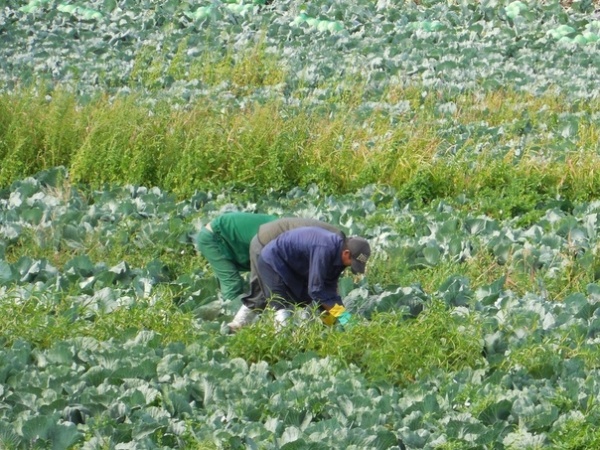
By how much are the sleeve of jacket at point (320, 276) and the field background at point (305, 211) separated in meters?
0.22

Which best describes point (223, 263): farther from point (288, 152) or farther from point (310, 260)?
point (288, 152)

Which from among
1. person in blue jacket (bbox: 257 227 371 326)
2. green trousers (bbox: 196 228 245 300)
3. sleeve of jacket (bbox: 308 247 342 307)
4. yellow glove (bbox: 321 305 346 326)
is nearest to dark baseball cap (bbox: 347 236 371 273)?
person in blue jacket (bbox: 257 227 371 326)

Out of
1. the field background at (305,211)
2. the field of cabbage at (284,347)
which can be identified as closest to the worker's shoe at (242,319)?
the field of cabbage at (284,347)

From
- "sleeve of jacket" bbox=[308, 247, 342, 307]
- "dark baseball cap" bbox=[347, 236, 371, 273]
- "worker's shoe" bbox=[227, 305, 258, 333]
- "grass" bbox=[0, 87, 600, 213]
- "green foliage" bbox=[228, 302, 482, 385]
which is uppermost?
"dark baseball cap" bbox=[347, 236, 371, 273]

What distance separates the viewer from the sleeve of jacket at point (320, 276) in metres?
6.96

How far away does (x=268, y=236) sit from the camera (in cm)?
730

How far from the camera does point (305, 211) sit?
365 inches

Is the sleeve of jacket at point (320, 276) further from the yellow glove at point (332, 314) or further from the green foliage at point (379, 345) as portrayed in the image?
the green foliage at point (379, 345)

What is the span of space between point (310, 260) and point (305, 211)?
2.27 meters

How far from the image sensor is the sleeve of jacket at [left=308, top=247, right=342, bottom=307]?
696cm

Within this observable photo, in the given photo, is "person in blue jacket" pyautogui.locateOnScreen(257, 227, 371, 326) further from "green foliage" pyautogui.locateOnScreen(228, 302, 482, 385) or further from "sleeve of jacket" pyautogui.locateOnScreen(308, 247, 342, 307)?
"green foliage" pyautogui.locateOnScreen(228, 302, 482, 385)

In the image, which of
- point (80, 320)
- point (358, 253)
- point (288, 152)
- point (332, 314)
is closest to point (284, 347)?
point (332, 314)

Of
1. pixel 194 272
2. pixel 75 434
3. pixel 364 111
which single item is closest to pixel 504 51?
pixel 364 111

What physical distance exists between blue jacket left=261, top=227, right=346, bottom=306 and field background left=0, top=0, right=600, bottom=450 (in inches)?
10.1
